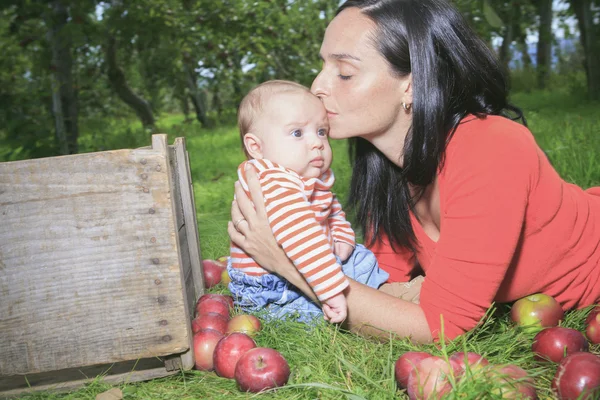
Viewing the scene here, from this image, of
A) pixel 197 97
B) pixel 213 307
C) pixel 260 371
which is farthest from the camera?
pixel 197 97

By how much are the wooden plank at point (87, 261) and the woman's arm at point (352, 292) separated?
0.36 metres

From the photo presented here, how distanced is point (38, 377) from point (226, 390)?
26.2 inches

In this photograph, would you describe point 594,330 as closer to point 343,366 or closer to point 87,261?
point 343,366

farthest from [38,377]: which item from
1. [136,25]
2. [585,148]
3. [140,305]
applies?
[136,25]

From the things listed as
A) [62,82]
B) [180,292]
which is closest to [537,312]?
[180,292]

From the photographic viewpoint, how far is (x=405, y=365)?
5.67 ft

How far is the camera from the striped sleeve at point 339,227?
8.32ft

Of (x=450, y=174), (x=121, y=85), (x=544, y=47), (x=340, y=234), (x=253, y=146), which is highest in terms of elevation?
(x=544, y=47)

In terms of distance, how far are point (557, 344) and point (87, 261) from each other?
1558 millimetres

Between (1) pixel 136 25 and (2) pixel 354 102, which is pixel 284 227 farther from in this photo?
(1) pixel 136 25

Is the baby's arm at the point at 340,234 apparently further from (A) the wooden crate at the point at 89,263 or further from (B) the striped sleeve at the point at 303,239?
(A) the wooden crate at the point at 89,263

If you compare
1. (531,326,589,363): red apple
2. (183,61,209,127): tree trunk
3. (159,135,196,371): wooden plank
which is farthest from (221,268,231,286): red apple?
(183,61,209,127): tree trunk

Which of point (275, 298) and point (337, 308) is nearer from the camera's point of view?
point (337, 308)

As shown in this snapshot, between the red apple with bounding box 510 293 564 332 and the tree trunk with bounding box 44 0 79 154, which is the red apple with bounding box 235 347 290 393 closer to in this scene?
the red apple with bounding box 510 293 564 332
